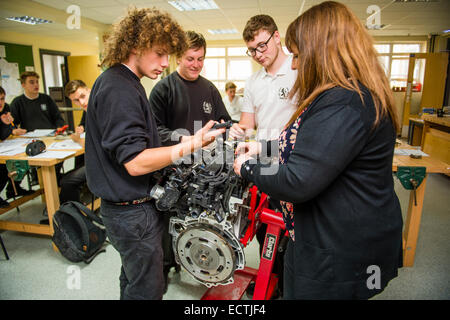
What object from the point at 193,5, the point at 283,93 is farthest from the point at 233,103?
the point at 283,93

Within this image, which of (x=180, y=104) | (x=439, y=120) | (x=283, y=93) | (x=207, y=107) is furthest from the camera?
(x=439, y=120)

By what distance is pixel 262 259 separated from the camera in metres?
1.62

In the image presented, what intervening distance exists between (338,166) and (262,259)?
1.00m

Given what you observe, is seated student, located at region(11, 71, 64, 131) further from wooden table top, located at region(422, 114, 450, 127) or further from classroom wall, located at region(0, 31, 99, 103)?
wooden table top, located at region(422, 114, 450, 127)

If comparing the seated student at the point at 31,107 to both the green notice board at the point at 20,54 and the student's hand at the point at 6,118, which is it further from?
the green notice board at the point at 20,54

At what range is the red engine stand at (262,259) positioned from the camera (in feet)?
4.96

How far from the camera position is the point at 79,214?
7.40ft

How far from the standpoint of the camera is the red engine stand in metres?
1.51

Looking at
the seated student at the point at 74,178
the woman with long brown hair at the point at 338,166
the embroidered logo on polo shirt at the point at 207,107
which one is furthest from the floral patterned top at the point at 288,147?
the seated student at the point at 74,178

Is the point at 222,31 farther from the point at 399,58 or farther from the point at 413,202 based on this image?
the point at 413,202

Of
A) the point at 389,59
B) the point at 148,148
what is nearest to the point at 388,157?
the point at 148,148

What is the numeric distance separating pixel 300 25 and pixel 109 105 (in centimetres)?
71

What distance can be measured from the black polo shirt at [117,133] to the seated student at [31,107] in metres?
3.27

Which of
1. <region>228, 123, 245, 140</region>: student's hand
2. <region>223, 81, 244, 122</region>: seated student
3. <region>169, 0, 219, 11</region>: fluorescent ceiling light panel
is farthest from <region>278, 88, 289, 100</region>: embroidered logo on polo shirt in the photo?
<region>169, 0, 219, 11</region>: fluorescent ceiling light panel
